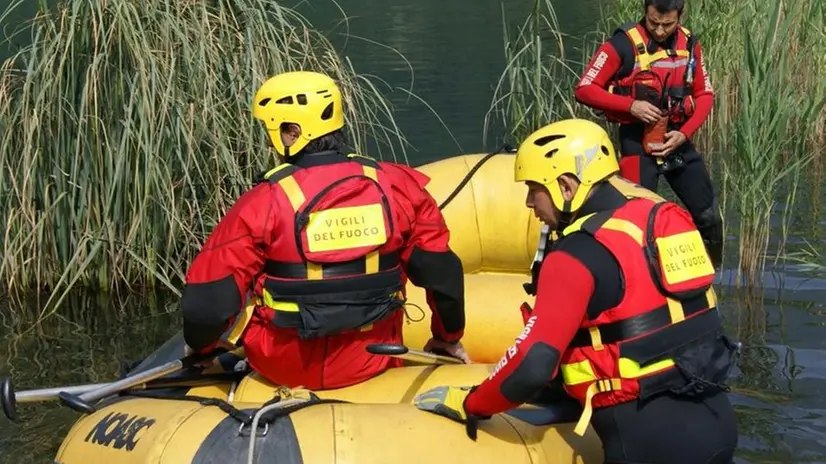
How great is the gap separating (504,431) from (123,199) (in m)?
3.36

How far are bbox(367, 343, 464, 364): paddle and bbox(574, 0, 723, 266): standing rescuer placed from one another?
195 cm

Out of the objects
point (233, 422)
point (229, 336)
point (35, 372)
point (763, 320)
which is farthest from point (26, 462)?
point (763, 320)

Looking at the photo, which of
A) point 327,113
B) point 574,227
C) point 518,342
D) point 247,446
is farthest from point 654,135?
point 247,446

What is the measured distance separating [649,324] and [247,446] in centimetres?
107

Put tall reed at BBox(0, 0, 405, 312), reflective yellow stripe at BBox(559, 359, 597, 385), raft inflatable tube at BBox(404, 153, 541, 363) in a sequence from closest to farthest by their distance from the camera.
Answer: reflective yellow stripe at BBox(559, 359, 597, 385)
raft inflatable tube at BBox(404, 153, 541, 363)
tall reed at BBox(0, 0, 405, 312)

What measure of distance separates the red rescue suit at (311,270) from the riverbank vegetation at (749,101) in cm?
255

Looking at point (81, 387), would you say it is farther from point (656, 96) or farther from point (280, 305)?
point (656, 96)

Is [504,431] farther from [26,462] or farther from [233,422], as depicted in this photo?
[26,462]

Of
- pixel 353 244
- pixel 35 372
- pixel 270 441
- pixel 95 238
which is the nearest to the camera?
pixel 270 441

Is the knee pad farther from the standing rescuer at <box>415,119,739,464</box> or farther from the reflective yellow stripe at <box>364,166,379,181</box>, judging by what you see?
the standing rescuer at <box>415,119,739,464</box>

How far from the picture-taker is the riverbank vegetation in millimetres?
5266

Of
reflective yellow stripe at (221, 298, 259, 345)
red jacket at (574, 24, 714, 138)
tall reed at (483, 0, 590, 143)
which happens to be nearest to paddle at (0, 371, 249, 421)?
reflective yellow stripe at (221, 298, 259, 345)

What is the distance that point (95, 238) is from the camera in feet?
18.5

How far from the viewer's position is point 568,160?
271cm
